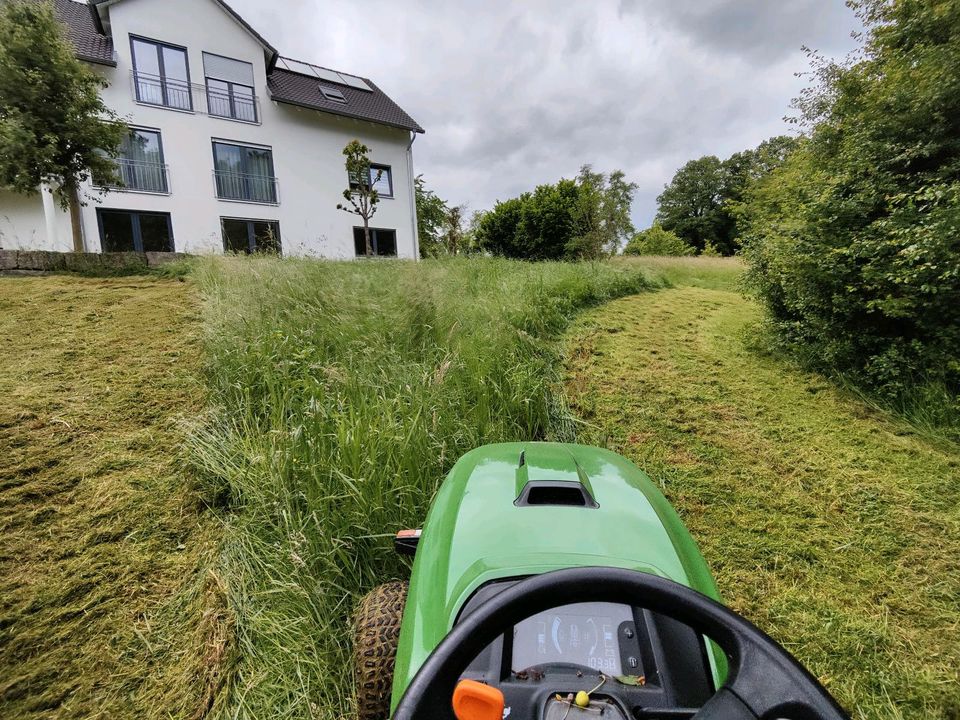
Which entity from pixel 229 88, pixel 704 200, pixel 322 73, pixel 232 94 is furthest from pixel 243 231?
pixel 704 200

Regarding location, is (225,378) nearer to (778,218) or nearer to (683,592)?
(683,592)

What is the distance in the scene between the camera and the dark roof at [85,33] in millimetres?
11133

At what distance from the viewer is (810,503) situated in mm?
2266

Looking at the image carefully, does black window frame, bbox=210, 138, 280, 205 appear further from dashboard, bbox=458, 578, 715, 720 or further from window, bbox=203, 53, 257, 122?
dashboard, bbox=458, 578, 715, 720

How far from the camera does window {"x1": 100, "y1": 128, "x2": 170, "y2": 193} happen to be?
38.2 feet

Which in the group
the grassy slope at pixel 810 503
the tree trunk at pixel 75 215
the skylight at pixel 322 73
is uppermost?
the skylight at pixel 322 73

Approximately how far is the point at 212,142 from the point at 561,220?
17.9m

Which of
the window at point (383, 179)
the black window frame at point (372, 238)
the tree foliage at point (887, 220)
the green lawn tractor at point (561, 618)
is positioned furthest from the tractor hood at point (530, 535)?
the window at point (383, 179)

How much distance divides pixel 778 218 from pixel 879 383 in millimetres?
2164

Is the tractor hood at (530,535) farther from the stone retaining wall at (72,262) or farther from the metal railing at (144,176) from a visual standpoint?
the metal railing at (144,176)

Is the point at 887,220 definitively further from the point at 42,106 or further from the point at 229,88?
the point at 229,88

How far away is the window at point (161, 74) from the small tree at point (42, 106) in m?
6.11

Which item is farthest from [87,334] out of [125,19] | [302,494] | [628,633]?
[125,19]

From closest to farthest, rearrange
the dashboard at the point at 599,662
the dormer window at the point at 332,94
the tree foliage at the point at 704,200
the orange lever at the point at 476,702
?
the orange lever at the point at 476,702 → the dashboard at the point at 599,662 → the dormer window at the point at 332,94 → the tree foliage at the point at 704,200
